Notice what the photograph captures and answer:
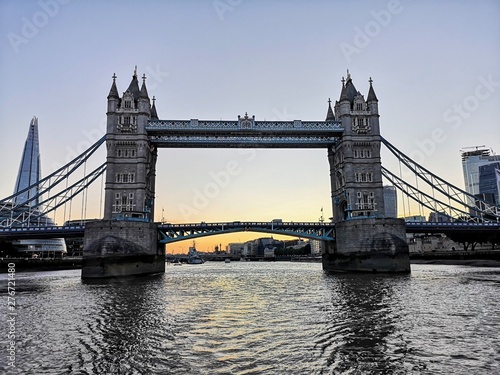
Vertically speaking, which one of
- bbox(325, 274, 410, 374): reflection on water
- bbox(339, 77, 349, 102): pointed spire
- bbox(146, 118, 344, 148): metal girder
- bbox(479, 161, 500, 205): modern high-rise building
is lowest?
bbox(325, 274, 410, 374): reflection on water

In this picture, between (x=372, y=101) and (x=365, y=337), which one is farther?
(x=372, y=101)

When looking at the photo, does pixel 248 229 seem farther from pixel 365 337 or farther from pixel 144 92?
pixel 365 337

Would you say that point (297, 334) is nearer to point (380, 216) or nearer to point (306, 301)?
point (306, 301)

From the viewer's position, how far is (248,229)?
2197 inches

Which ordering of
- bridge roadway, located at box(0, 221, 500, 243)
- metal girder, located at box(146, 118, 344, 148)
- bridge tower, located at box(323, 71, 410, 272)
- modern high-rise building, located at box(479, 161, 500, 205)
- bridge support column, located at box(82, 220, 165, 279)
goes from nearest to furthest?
1. bridge support column, located at box(82, 220, 165, 279)
2. bridge tower, located at box(323, 71, 410, 272)
3. metal girder, located at box(146, 118, 344, 148)
4. bridge roadway, located at box(0, 221, 500, 243)
5. modern high-rise building, located at box(479, 161, 500, 205)

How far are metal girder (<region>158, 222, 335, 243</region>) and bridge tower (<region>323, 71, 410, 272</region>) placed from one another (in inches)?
102

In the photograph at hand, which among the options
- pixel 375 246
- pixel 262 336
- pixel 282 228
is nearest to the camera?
pixel 262 336

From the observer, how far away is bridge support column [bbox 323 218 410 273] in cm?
4466

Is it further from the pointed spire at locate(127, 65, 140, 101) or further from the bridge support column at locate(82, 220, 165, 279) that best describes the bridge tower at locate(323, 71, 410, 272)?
the pointed spire at locate(127, 65, 140, 101)

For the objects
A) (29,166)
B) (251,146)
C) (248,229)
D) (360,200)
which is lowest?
(248,229)

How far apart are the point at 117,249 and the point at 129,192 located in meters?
9.08

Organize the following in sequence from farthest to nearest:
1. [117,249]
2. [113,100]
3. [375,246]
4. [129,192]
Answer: [113,100] → [129,192] → [375,246] → [117,249]

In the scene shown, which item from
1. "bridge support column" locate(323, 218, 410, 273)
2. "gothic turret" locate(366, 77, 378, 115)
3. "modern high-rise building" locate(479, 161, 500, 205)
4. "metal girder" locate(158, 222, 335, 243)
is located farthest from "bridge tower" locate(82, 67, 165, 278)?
"modern high-rise building" locate(479, 161, 500, 205)

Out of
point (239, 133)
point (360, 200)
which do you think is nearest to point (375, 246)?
point (360, 200)
